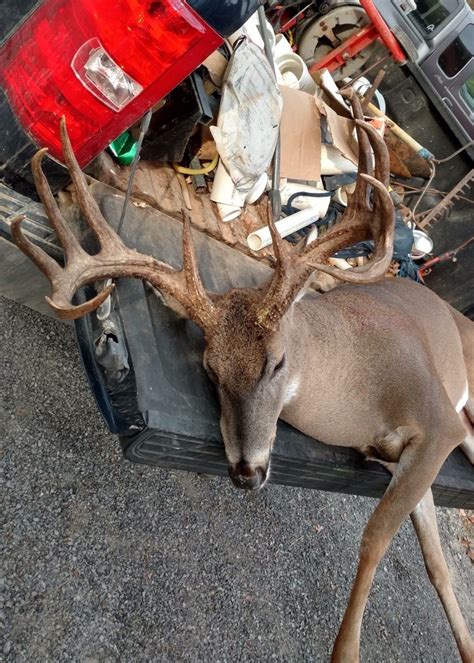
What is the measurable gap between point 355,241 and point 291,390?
31.2 inches

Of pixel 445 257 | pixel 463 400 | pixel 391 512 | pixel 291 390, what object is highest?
pixel 291 390

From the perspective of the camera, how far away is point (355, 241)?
305cm

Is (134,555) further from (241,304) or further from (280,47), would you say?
(280,47)

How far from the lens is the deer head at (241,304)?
8.48 feet

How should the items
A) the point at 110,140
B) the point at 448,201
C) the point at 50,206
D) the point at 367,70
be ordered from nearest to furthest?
the point at 50,206 < the point at 110,140 < the point at 367,70 < the point at 448,201

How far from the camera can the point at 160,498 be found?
356 cm

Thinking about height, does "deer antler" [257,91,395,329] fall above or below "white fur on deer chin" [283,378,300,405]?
above

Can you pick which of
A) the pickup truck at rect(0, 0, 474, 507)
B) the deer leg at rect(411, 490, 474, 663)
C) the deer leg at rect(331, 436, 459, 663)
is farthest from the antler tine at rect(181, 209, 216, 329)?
the deer leg at rect(411, 490, 474, 663)

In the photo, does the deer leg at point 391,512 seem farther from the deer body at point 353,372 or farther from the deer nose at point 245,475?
the deer nose at point 245,475

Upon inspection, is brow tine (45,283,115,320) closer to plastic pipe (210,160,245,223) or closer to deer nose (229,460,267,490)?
deer nose (229,460,267,490)

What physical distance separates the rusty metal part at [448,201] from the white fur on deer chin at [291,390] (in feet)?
12.4

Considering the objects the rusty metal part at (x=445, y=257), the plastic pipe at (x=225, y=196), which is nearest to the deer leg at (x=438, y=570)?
the plastic pipe at (x=225, y=196)

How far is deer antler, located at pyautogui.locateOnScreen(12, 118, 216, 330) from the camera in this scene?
2.37m

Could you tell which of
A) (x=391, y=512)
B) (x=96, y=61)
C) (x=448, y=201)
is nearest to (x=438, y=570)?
(x=391, y=512)
